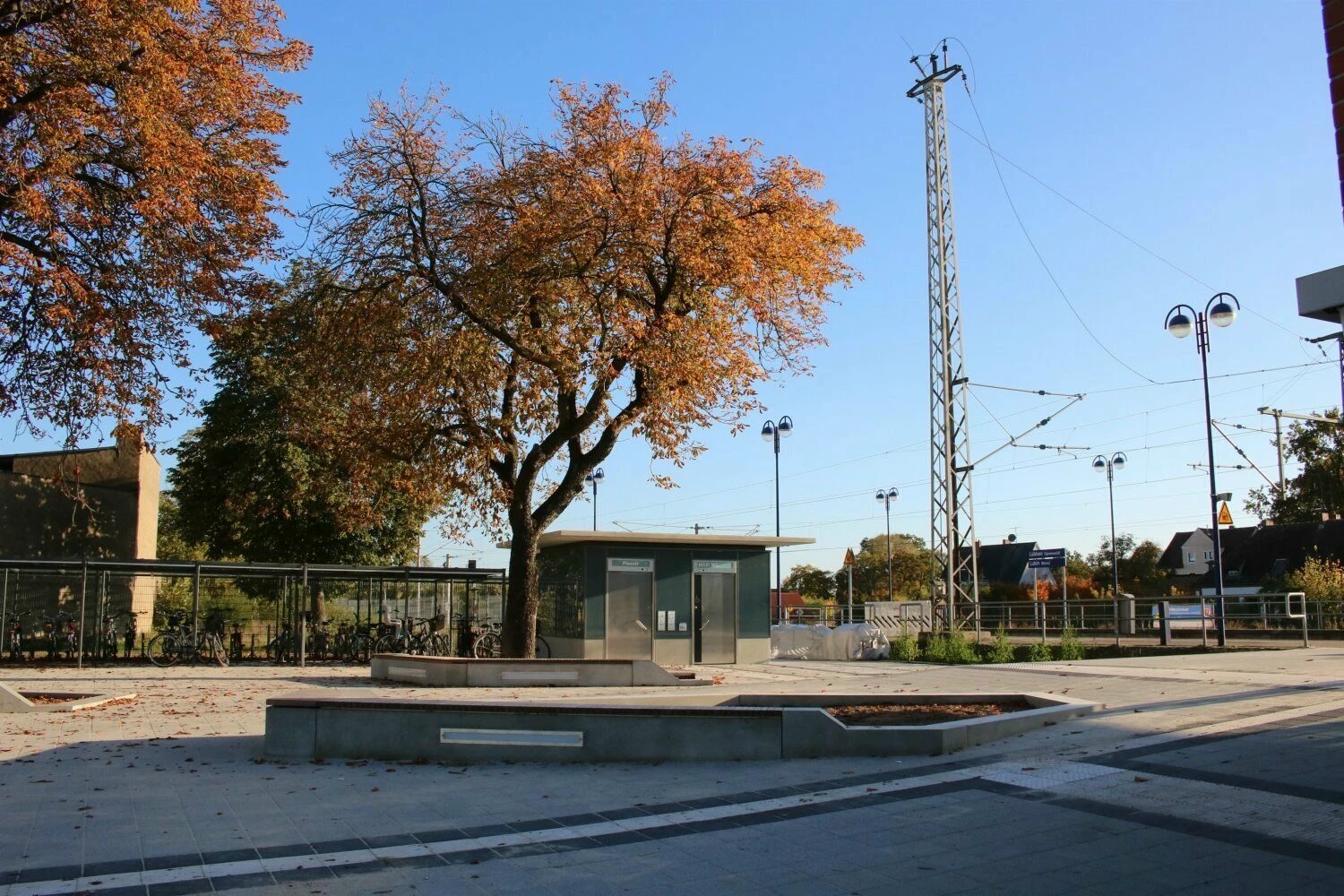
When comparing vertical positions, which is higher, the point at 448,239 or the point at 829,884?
the point at 448,239

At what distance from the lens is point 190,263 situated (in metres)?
16.5

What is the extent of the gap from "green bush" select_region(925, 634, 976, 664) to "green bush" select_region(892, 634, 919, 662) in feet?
1.09

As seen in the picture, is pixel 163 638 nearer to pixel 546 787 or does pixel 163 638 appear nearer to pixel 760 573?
pixel 760 573

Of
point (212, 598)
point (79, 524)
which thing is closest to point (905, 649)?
point (212, 598)

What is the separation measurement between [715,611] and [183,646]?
476 inches

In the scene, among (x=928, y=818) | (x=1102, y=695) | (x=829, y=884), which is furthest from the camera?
(x=1102, y=695)

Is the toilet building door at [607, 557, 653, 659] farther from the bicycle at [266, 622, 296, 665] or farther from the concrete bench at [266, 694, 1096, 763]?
the concrete bench at [266, 694, 1096, 763]

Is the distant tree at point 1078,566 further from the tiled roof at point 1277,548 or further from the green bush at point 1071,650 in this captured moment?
the green bush at point 1071,650

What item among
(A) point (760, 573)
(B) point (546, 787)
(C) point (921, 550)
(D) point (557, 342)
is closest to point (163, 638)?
(D) point (557, 342)

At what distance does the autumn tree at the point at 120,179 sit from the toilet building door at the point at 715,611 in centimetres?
1290

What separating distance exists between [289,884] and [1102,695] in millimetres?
11525

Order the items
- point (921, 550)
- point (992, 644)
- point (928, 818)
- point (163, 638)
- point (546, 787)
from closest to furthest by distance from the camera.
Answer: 1. point (928, 818)
2. point (546, 787)
3. point (163, 638)
4. point (992, 644)
5. point (921, 550)

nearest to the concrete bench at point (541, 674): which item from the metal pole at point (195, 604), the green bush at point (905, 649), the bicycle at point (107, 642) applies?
the metal pole at point (195, 604)

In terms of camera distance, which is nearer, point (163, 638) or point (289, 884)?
point (289, 884)
